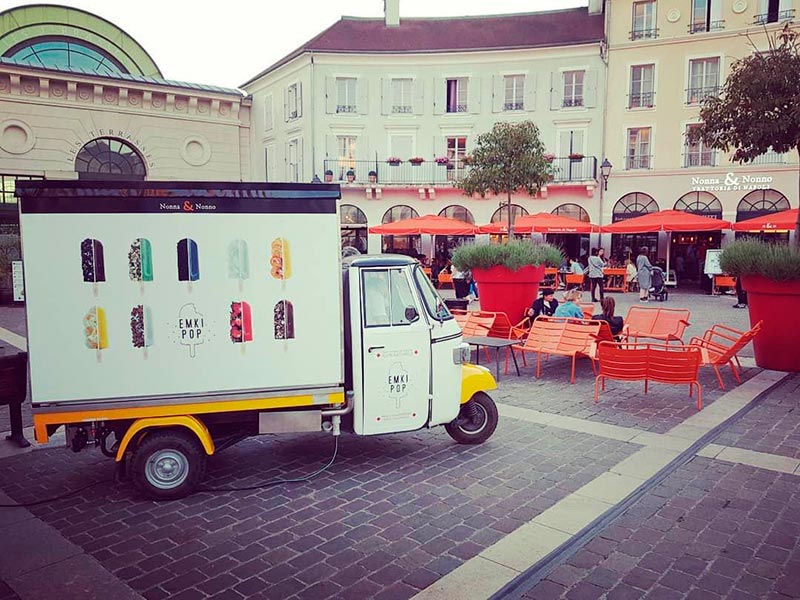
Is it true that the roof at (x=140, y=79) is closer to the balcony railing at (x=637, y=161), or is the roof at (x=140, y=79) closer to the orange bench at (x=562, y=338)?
the balcony railing at (x=637, y=161)

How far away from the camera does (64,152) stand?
2978 centimetres

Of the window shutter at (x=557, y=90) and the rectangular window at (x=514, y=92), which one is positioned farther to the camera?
the rectangular window at (x=514, y=92)

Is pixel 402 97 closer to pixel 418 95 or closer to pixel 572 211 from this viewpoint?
pixel 418 95

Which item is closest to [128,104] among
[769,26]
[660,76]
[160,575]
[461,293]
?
[461,293]

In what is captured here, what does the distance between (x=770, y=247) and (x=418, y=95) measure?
25.1 metres

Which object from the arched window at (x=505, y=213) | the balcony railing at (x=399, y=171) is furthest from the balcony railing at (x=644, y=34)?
the balcony railing at (x=399, y=171)

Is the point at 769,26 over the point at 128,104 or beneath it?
over

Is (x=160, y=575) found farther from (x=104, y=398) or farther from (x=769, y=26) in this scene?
(x=769, y=26)

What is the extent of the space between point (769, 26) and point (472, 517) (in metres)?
30.0

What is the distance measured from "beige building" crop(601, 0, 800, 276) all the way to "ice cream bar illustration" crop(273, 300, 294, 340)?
1075 inches

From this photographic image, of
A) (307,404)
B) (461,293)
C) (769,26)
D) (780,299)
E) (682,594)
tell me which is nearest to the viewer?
(682,594)

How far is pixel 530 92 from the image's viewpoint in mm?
31156

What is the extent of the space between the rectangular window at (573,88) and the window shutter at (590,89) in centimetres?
28

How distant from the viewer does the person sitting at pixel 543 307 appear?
1173 cm
